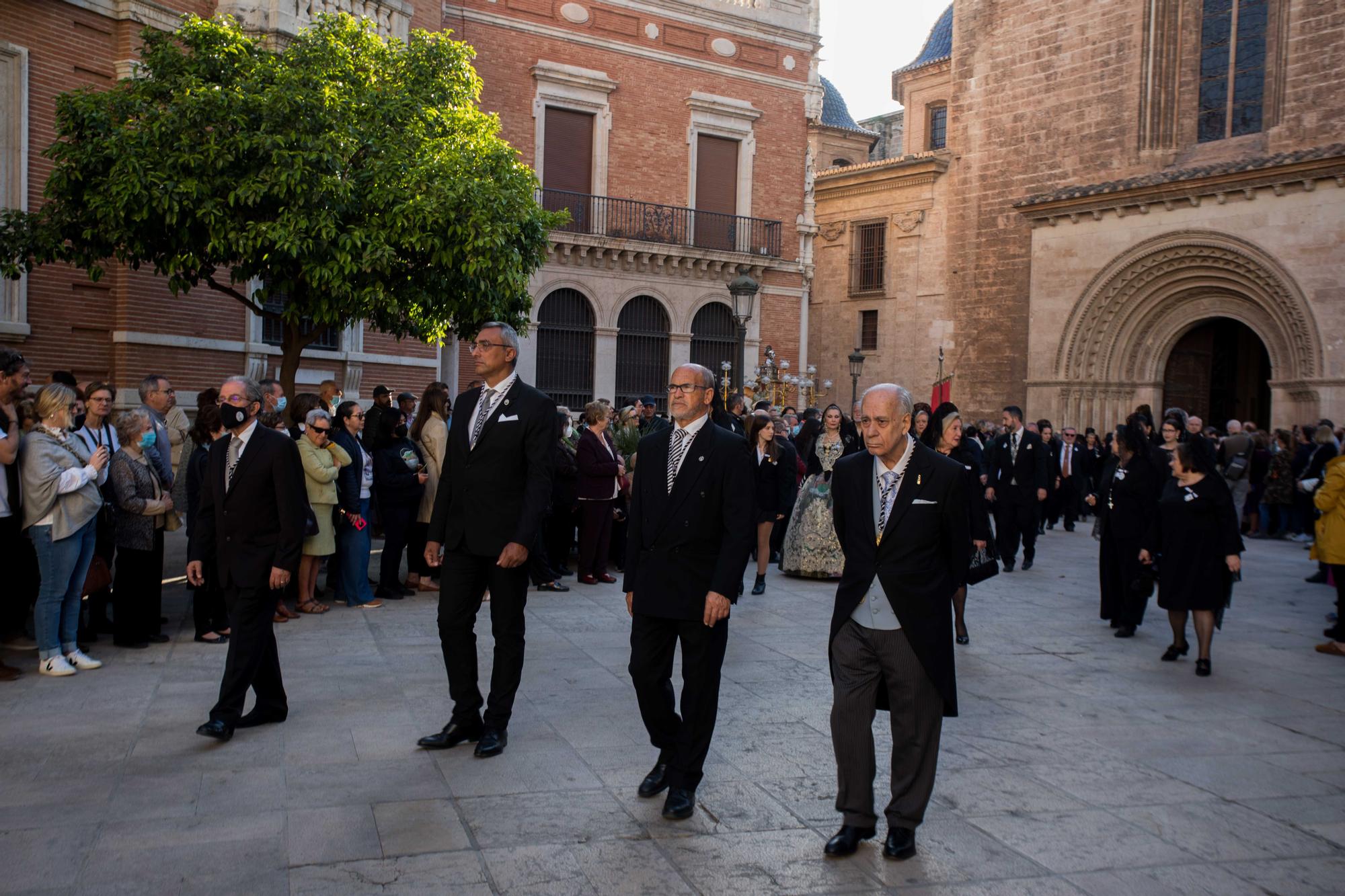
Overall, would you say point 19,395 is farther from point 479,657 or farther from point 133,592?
point 479,657

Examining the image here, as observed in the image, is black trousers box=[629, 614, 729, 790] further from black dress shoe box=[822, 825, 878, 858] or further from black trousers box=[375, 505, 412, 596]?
black trousers box=[375, 505, 412, 596]

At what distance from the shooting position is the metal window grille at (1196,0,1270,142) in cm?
2336

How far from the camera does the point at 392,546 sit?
9.91 metres

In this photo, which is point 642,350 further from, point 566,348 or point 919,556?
point 919,556

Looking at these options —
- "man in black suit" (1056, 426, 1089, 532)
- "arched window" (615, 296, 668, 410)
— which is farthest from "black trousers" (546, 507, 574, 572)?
"arched window" (615, 296, 668, 410)

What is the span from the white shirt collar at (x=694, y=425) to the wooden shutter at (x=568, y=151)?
19.6 m

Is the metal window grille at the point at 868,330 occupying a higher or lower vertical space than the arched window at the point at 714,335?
higher

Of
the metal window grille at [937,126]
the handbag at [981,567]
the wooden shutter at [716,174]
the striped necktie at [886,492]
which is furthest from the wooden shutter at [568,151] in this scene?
the striped necktie at [886,492]

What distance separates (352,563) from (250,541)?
12.3ft

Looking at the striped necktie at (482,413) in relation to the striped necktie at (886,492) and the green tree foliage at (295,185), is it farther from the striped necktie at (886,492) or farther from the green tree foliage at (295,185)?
the green tree foliage at (295,185)

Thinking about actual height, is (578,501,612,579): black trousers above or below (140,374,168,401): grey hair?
below

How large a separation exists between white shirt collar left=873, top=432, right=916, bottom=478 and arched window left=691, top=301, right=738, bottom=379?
21.2 m

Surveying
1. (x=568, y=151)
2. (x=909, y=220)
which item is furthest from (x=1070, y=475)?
(x=909, y=220)

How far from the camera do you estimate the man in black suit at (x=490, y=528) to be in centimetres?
540
